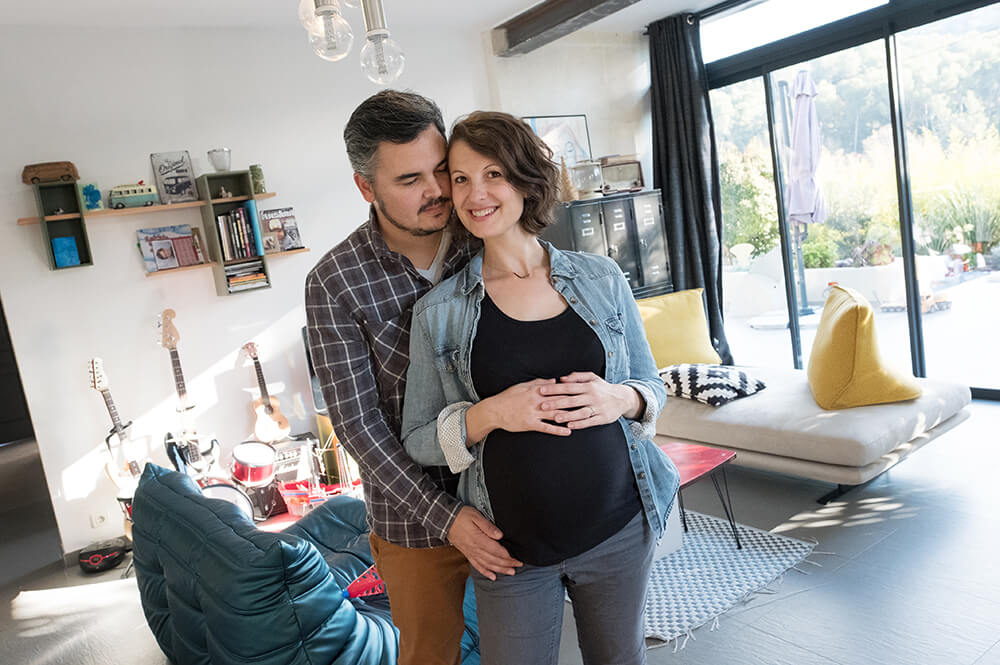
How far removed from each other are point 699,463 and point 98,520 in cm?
331

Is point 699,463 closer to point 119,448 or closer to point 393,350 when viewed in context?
point 393,350

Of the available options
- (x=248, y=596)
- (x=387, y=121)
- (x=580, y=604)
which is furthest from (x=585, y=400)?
(x=248, y=596)

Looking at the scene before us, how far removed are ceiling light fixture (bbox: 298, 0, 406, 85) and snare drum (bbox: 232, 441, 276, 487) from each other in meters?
2.94

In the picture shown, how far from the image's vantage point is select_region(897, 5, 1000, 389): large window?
173 inches

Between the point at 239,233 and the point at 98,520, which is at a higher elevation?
the point at 239,233

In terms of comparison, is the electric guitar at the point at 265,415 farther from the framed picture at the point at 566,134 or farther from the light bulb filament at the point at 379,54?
the light bulb filament at the point at 379,54

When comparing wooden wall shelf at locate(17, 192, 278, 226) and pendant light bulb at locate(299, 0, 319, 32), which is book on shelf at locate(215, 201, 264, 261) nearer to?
wooden wall shelf at locate(17, 192, 278, 226)

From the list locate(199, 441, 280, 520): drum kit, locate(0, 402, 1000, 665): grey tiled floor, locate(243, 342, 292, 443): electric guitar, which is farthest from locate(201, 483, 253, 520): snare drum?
locate(243, 342, 292, 443): electric guitar

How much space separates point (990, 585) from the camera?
101 inches

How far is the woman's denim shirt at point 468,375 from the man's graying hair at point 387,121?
27 cm

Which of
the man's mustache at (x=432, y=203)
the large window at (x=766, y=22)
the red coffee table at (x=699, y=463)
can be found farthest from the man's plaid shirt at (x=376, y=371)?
the large window at (x=766, y=22)

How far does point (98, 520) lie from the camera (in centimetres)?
430

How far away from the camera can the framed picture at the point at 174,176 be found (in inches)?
175

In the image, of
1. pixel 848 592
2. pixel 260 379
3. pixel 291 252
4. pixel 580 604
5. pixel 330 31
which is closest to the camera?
pixel 580 604
